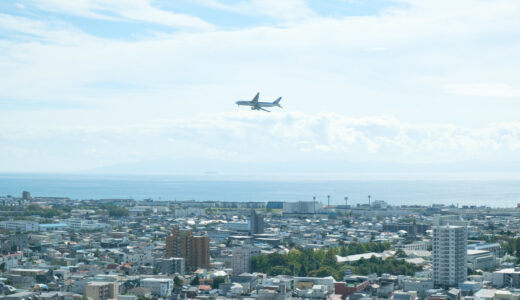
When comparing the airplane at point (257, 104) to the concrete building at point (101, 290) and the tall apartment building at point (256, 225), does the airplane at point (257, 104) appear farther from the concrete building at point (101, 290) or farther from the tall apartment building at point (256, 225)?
the tall apartment building at point (256, 225)

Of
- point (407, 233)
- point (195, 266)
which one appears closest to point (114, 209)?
point (407, 233)

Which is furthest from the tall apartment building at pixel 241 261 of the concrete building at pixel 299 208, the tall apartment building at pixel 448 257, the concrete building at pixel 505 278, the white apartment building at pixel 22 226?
the concrete building at pixel 299 208

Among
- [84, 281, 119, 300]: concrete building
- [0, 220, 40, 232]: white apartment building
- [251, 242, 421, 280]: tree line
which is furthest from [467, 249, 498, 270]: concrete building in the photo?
[0, 220, 40, 232]: white apartment building

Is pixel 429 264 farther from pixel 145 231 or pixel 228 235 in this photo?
pixel 145 231

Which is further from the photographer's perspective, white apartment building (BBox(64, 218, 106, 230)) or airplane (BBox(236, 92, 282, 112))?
white apartment building (BBox(64, 218, 106, 230))

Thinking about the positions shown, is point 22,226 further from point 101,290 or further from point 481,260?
point 481,260

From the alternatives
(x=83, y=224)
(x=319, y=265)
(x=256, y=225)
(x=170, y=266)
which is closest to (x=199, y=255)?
(x=170, y=266)

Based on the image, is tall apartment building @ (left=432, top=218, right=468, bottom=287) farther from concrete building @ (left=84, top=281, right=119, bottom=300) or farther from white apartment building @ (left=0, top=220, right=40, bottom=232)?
white apartment building @ (left=0, top=220, right=40, bottom=232)
